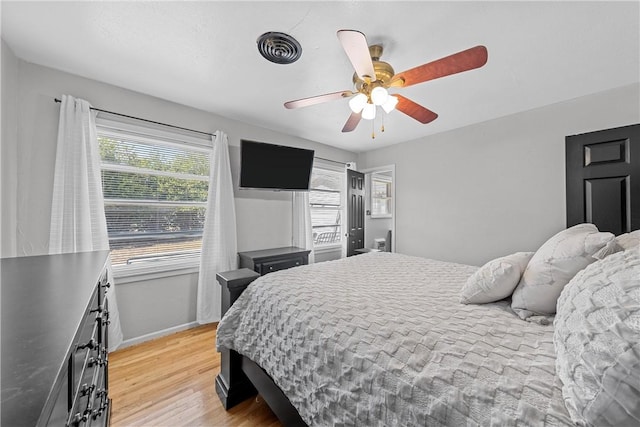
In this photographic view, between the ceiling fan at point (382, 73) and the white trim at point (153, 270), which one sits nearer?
the ceiling fan at point (382, 73)

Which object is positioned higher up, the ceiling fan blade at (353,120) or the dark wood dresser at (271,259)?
the ceiling fan blade at (353,120)

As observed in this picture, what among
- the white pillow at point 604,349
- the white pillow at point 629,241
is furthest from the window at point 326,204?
the white pillow at point 604,349

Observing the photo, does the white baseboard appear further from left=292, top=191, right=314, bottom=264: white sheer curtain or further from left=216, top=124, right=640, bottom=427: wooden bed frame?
left=292, top=191, right=314, bottom=264: white sheer curtain

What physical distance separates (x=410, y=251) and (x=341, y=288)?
2825 mm

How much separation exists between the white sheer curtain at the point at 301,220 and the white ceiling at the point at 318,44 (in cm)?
151

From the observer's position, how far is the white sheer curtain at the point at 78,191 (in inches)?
80.5

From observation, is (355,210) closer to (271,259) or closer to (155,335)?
(271,259)

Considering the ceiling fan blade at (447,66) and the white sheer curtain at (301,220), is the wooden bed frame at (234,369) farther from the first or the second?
the white sheer curtain at (301,220)

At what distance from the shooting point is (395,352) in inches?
35.7

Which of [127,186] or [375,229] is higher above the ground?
[127,186]

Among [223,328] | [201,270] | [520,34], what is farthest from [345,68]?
[201,270]

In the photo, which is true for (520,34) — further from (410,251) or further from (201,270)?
(201,270)

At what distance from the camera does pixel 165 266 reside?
8.71 ft

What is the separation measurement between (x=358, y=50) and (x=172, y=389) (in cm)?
257
